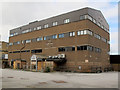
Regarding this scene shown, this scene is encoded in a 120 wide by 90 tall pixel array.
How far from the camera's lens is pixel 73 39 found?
3388 cm

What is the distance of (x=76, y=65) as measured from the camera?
32.5 meters

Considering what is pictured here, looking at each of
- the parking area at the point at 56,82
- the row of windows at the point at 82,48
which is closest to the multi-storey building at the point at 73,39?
the row of windows at the point at 82,48

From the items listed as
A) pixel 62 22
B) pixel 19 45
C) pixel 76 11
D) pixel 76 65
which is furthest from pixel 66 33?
pixel 19 45

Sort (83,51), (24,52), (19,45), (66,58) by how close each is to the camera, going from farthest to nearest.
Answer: (19,45), (24,52), (66,58), (83,51)

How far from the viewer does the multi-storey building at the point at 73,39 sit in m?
32.2

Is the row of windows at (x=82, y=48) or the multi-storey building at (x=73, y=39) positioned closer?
the row of windows at (x=82, y=48)

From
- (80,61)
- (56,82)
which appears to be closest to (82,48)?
(80,61)

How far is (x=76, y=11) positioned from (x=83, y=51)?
10.6 metres

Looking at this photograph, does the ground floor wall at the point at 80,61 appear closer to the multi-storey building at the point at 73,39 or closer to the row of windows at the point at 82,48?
the multi-storey building at the point at 73,39

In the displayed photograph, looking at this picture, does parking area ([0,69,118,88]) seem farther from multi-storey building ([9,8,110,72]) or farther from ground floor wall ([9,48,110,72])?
multi-storey building ([9,8,110,72])

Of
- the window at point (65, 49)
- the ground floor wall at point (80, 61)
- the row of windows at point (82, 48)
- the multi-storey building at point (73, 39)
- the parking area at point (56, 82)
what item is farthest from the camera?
the window at point (65, 49)

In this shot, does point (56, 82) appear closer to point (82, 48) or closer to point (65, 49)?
point (82, 48)

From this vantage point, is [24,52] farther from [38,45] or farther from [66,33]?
[66,33]

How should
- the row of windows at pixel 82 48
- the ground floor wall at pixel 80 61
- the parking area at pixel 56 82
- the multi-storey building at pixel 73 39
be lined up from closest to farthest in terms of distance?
the parking area at pixel 56 82 < the ground floor wall at pixel 80 61 < the row of windows at pixel 82 48 < the multi-storey building at pixel 73 39
